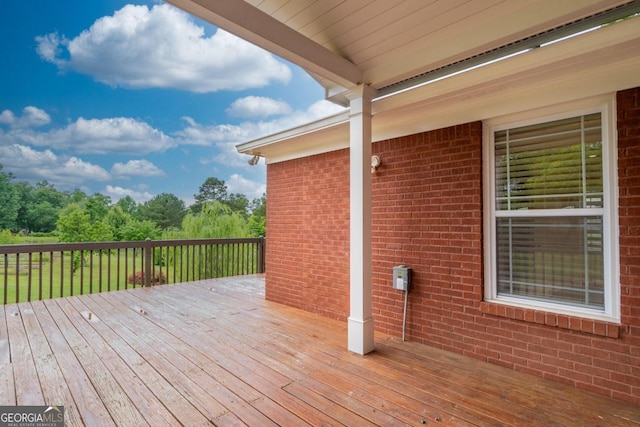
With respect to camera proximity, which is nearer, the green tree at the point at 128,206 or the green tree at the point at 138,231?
the green tree at the point at 138,231

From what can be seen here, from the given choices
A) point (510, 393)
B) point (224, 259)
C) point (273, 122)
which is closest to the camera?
point (510, 393)

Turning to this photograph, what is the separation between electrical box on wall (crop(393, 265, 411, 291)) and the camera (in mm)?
3299

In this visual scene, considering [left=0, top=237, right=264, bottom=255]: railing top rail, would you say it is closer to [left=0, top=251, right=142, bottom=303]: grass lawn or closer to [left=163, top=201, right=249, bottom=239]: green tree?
[left=0, top=251, right=142, bottom=303]: grass lawn

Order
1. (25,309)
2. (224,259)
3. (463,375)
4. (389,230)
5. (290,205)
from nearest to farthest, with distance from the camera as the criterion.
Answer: (463,375), (389,230), (25,309), (290,205), (224,259)

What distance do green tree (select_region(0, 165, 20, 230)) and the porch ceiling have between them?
55.3 feet

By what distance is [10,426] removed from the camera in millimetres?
1974

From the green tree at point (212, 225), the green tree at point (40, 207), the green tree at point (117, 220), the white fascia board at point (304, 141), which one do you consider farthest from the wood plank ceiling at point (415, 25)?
the green tree at point (40, 207)

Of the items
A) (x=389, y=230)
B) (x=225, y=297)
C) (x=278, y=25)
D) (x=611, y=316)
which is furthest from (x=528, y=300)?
(x=225, y=297)

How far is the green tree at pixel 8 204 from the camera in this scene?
43.9ft

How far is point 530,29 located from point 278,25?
1.63 m

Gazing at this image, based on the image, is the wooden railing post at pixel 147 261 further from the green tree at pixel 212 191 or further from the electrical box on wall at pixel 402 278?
the green tree at pixel 212 191

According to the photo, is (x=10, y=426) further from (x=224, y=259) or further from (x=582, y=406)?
(x=224, y=259)

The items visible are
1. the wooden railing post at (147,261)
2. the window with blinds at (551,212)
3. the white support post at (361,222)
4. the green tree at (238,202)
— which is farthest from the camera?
the green tree at (238,202)

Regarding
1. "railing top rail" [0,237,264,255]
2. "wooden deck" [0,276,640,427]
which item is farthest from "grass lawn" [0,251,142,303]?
"wooden deck" [0,276,640,427]
